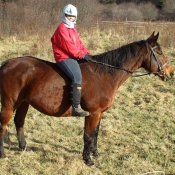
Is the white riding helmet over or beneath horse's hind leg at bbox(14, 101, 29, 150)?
over

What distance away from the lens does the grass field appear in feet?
13.6

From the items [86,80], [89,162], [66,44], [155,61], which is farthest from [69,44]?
[89,162]

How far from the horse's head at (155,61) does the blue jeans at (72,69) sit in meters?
1.13

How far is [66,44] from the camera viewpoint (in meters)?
3.86

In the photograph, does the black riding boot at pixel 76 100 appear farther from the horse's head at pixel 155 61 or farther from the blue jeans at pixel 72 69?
the horse's head at pixel 155 61

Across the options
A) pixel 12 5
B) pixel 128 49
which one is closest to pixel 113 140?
pixel 128 49

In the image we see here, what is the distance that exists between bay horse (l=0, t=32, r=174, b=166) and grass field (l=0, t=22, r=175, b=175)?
505 mm

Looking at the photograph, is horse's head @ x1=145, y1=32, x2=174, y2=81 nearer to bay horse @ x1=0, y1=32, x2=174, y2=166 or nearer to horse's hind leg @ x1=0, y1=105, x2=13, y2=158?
bay horse @ x1=0, y1=32, x2=174, y2=166

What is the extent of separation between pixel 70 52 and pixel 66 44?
0.44 ft

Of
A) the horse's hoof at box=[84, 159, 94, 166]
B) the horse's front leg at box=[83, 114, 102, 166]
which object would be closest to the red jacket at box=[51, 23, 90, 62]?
the horse's front leg at box=[83, 114, 102, 166]

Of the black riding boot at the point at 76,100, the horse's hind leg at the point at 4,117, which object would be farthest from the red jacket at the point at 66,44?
the horse's hind leg at the point at 4,117

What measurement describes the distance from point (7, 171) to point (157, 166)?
2370 millimetres

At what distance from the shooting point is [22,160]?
4.34 metres

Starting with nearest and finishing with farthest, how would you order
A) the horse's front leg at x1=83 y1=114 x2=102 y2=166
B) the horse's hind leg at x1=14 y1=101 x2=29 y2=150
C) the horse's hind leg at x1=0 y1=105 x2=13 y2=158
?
the horse's front leg at x1=83 y1=114 x2=102 y2=166 → the horse's hind leg at x1=0 y1=105 x2=13 y2=158 → the horse's hind leg at x1=14 y1=101 x2=29 y2=150
